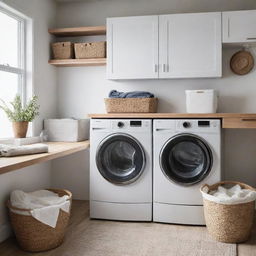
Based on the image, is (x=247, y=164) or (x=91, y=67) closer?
(x=247, y=164)

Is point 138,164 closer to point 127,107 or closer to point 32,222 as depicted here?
point 127,107

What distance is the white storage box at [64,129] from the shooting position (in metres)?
3.69

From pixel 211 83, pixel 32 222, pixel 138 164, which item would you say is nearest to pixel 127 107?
pixel 138 164

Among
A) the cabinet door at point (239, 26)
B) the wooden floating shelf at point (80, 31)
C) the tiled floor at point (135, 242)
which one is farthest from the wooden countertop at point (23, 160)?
the cabinet door at point (239, 26)

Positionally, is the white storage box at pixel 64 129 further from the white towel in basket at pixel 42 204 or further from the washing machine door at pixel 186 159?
the washing machine door at pixel 186 159

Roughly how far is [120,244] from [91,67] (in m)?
2.20

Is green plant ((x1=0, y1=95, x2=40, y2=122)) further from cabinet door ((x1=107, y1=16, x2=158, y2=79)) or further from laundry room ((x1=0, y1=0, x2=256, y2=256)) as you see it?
cabinet door ((x1=107, y1=16, x2=158, y2=79))

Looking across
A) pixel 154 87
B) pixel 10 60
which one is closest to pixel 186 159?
pixel 154 87

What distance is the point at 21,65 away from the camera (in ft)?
11.3

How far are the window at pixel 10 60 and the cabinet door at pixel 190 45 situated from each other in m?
1.50

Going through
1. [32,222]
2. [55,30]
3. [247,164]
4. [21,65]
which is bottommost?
[32,222]

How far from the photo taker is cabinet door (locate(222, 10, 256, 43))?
330cm

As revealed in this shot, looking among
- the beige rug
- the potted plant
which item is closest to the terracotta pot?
the potted plant

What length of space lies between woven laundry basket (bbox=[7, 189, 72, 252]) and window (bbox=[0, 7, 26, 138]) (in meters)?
0.97
